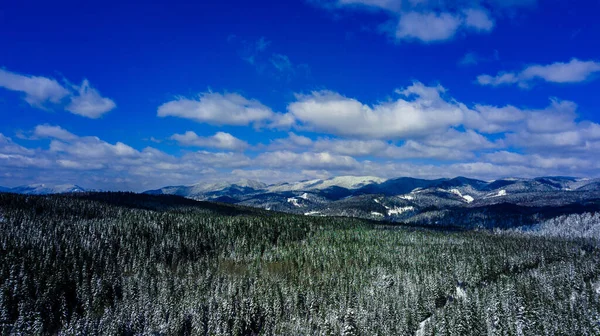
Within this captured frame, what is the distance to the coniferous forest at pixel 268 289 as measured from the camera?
103 metres

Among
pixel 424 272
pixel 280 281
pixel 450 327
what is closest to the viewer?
pixel 450 327

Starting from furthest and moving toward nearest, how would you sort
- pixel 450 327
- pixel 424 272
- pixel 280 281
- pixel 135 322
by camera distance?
pixel 424 272 → pixel 280 281 → pixel 135 322 → pixel 450 327

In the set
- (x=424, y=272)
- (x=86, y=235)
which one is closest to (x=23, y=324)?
(x=86, y=235)

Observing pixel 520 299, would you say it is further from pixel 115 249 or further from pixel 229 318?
pixel 115 249

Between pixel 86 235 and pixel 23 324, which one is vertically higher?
pixel 86 235

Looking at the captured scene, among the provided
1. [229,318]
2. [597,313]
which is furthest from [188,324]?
[597,313]

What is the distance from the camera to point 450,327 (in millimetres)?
95812

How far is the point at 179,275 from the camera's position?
158875 mm

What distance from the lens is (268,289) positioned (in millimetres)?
132500

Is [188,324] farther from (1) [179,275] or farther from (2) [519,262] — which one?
(2) [519,262]

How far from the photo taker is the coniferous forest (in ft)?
337

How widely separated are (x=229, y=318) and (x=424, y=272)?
91.6 meters

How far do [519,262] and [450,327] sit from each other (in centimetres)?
11625

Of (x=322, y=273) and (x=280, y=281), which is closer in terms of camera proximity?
(x=280, y=281)
